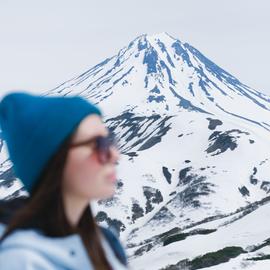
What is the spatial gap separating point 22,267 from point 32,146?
56 cm

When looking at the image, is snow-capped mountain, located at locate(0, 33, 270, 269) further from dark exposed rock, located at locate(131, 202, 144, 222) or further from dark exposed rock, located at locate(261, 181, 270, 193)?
dark exposed rock, located at locate(131, 202, 144, 222)

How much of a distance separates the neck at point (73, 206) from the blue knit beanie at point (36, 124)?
17cm

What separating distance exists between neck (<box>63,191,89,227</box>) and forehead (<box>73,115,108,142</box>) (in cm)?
27

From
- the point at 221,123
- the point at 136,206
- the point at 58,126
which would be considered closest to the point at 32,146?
the point at 58,126

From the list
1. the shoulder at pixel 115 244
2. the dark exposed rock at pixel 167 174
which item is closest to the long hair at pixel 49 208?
the shoulder at pixel 115 244

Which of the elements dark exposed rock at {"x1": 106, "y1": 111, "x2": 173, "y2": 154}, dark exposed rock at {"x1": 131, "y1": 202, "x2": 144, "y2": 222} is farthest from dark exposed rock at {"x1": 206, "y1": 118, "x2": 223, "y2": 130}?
dark exposed rock at {"x1": 131, "y1": 202, "x2": 144, "y2": 222}

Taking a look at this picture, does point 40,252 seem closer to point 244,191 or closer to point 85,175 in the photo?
point 85,175

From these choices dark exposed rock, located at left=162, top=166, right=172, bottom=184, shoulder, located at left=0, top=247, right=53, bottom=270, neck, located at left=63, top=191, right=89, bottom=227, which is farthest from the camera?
dark exposed rock, located at left=162, top=166, right=172, bottom=184

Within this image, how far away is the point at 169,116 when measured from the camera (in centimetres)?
14350

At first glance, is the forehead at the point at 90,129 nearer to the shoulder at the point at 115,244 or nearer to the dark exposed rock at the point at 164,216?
the shoulder at the point at 115,244

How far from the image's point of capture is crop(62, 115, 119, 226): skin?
2395 millimetres

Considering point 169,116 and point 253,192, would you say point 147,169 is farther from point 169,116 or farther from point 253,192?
point 169,116

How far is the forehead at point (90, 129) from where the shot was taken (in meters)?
2.41

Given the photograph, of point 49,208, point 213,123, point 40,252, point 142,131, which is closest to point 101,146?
point 49,208
